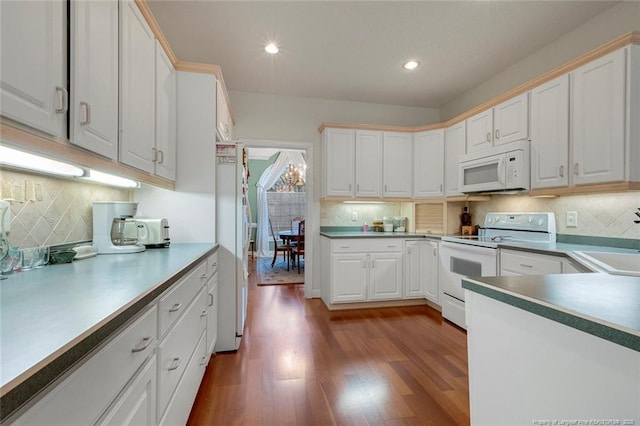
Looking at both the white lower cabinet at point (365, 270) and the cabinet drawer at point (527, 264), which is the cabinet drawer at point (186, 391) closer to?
the white lower cabinet at point (365, 270)

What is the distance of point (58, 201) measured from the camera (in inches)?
57.2

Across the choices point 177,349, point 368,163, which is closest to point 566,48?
point 368,163

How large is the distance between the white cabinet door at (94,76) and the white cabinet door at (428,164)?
3.31 m

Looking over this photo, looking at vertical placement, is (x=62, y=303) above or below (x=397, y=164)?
below

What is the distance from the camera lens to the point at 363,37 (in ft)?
8.24

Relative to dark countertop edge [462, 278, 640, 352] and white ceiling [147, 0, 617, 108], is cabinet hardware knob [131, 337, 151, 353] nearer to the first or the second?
dark countertop edge [462, 278, 640, 352]

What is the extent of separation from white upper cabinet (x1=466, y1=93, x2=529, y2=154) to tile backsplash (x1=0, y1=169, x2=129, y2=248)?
3.45m

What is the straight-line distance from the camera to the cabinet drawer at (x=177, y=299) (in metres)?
1.08

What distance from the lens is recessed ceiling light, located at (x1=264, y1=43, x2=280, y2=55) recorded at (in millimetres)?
2637

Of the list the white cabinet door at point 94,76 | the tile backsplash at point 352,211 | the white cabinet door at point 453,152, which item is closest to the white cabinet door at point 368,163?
the tile backsplash at point 352,211

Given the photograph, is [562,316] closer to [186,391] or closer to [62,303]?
[62,303]

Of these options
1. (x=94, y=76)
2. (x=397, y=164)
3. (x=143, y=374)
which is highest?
(x=397, y=164)

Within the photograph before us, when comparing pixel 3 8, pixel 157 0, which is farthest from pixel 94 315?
pixel 157 0

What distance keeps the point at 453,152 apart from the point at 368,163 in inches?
40.6
